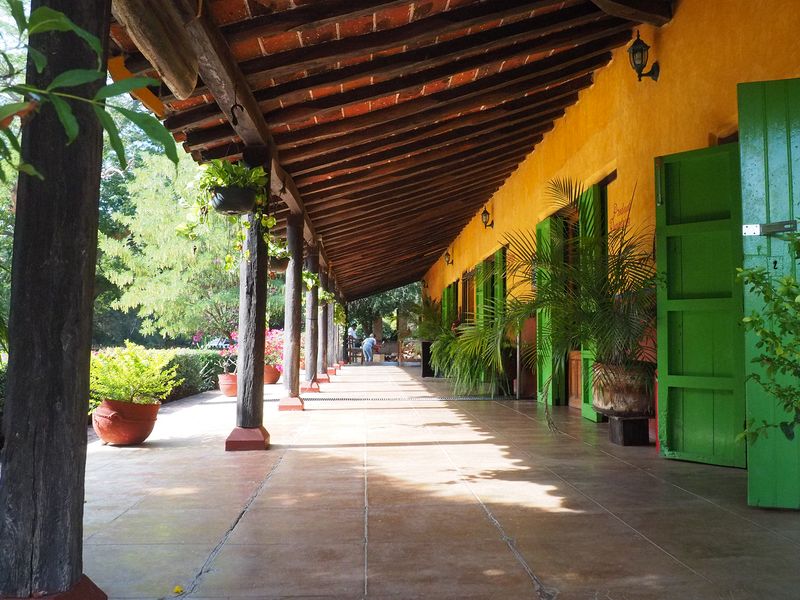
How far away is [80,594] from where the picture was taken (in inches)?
70.9

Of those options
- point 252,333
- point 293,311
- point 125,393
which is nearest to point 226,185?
point 252,333

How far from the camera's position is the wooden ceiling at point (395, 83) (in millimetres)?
3717

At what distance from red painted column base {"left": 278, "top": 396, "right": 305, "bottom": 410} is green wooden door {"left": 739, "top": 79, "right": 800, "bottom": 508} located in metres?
4.98

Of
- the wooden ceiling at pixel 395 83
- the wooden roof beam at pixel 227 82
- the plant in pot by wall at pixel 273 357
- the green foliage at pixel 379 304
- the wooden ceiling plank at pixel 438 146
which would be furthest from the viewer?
the green foliage at pixel 379 304

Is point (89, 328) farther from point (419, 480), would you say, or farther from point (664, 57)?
point (664, 57)

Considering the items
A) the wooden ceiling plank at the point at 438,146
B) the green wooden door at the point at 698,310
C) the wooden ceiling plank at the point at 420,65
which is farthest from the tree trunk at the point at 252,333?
the green wooden door at the point at 698,310

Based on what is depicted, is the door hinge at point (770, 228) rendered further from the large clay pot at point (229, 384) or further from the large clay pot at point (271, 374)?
the large clay pot at point (271, 374)

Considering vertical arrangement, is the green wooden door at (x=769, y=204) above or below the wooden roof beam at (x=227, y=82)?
below

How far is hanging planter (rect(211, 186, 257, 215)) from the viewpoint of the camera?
4.25 metres

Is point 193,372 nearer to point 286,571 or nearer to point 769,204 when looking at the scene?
point 286,571

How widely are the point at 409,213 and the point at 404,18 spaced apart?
19.9ft

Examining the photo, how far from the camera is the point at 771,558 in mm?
2330

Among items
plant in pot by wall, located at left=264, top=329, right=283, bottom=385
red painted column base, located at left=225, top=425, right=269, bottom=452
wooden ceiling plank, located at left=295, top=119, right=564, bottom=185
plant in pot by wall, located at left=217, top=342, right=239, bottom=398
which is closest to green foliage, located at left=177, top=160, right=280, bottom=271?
red painted column base, located at left=225, top=425, right=269, bottom=452

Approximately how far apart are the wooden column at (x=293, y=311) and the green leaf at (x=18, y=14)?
6123 millimetres
